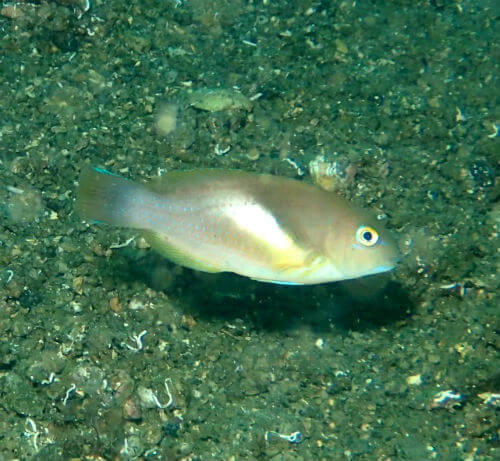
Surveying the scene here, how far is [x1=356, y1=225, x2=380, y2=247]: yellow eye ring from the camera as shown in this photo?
8.05 ft

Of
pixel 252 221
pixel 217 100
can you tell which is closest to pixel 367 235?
pixel 252 221

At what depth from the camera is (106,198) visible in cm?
253

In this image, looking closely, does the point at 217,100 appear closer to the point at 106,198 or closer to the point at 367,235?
the point at 106,198

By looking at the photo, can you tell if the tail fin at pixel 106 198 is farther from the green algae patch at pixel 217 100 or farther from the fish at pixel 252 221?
the green algae patch at pixel 217 100

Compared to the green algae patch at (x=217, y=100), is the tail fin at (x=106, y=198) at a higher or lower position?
higher

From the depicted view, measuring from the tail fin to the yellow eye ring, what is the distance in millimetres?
1246

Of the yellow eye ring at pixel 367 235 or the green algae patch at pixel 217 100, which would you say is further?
the green algae patch at pixel 217 100

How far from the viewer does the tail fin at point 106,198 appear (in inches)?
99.4

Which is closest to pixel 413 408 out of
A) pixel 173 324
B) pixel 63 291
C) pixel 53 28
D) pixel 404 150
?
pixel 173 324

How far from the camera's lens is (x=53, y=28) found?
15.2 feet

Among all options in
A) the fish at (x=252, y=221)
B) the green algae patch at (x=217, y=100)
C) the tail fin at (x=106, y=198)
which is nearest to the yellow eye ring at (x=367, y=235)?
the fish at (x=252, y=221)

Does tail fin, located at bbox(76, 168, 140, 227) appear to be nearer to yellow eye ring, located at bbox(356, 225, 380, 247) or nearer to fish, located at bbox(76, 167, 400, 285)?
fish, located at bbox(76, 167, 400, 285)

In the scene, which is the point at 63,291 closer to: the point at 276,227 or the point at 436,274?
the point at 276,227

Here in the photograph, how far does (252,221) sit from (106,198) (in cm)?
83
